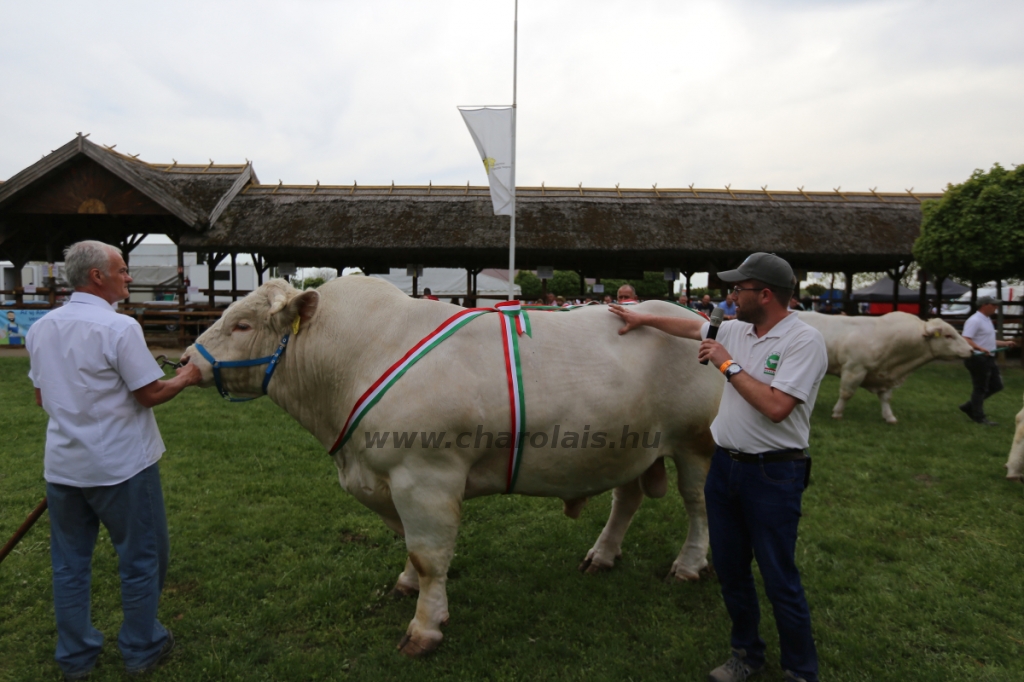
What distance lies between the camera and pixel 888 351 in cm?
894

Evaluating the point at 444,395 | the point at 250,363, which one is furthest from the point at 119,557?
the point at 444,395

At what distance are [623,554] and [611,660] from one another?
1.27 meters

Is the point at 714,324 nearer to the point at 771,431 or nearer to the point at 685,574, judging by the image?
the point at 771,431

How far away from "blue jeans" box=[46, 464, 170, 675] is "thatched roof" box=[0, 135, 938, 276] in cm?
1400

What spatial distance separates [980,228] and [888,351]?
21.9ft

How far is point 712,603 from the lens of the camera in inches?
144

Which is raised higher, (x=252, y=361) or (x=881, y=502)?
(x=252, y=361)

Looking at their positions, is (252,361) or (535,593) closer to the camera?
(252,361)

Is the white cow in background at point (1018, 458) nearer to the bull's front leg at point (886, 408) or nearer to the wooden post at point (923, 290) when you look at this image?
the bull's front leg at point (886, 408)

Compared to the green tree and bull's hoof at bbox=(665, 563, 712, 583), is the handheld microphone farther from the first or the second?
the green tree

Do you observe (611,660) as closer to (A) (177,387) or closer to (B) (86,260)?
(A) (177,387)

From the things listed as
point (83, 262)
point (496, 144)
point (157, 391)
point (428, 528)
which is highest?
point (496, 144)

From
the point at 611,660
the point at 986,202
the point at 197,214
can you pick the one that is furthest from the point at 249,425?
the point at 986,202

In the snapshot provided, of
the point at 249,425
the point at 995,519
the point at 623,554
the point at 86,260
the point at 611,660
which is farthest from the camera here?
the point at 249,425
